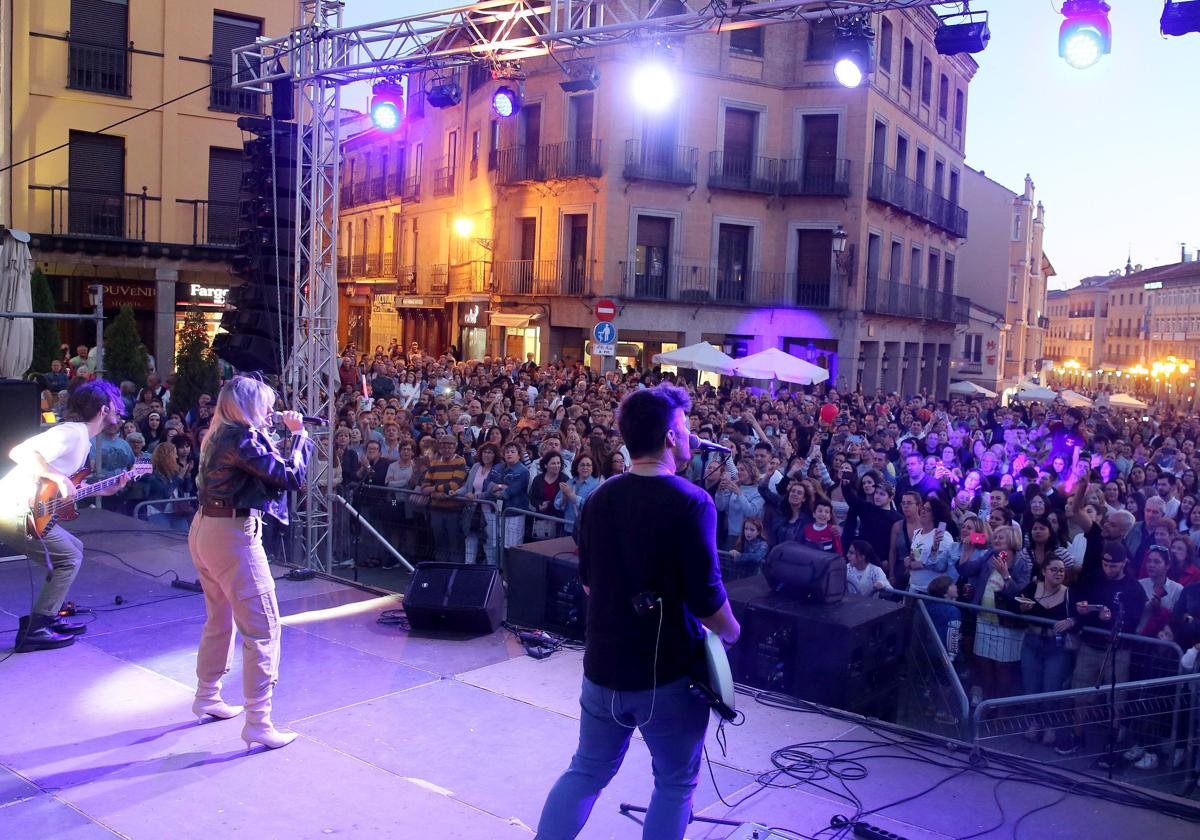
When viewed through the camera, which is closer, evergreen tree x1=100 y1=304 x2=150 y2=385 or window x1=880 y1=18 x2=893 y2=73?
evergreen tree x1=100 y1=304 x2=150 y2=385

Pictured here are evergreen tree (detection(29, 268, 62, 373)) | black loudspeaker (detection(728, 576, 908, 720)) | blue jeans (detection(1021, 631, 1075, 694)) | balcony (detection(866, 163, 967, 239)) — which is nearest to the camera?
black loudspeaker (detection(728, 576, 908, 720))

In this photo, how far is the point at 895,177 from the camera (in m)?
30.3

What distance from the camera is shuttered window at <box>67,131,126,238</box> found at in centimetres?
2195

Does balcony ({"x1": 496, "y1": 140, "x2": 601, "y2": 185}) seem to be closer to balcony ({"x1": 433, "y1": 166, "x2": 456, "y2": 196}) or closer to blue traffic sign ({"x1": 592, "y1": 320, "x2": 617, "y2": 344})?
balcony ({"x1": 433, "y1": 166, "x2": 456, "y2": 196})

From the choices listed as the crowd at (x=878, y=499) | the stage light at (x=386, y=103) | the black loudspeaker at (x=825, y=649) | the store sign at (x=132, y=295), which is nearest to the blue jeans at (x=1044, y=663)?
the crowd at (x=878, y=499)

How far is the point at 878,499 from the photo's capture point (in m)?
8.88

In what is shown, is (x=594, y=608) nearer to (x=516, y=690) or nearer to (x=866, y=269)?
(x=516, y=690)

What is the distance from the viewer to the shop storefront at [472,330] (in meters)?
30.9

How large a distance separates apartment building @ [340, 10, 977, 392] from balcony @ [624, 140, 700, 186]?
45 mm

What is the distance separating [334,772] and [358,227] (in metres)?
40.4

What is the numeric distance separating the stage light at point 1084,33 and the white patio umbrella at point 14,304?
31.9 feet

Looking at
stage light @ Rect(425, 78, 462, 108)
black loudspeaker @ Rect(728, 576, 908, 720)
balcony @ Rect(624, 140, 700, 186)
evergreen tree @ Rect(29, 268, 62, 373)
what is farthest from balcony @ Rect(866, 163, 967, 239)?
black loudspeaker @ Rect(728, 576, 908, 720)

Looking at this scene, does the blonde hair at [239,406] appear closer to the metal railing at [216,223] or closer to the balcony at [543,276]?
the metal railing at [216,223]

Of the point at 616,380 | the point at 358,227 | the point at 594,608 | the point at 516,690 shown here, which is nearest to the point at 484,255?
the point at 616,380
